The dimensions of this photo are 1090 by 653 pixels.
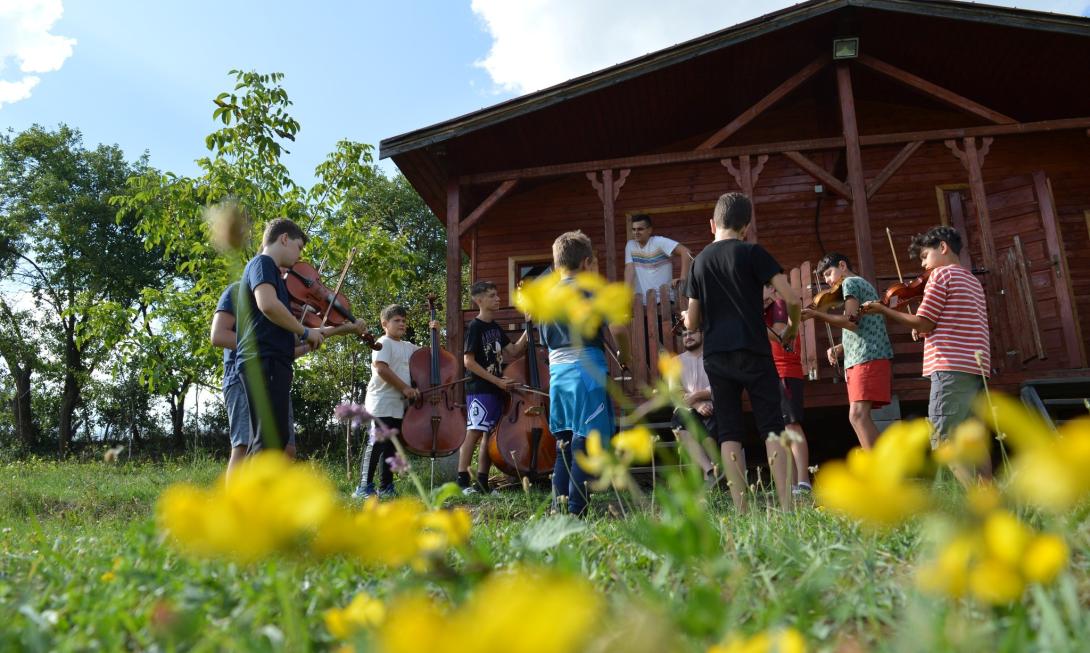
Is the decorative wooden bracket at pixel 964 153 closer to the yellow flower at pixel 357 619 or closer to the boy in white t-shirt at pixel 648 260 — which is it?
the boy in white t-shirt at pixel 648 260

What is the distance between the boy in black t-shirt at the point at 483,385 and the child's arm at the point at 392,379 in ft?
1.69

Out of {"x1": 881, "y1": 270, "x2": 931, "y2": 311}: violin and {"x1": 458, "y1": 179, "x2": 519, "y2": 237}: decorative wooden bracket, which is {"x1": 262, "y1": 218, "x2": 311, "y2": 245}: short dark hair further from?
{"x1": 458, "y1": 179, "x2": 519, "y2": 237}: decorative wooden bracket

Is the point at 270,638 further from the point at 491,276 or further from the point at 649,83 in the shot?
the point at 491,276

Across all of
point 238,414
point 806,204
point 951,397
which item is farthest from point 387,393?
point 806,204

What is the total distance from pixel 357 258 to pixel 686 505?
9.07 meters

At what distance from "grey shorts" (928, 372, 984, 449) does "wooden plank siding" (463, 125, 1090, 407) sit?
22.9ft

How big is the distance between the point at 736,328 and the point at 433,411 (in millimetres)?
3414

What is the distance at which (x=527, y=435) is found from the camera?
6520mm

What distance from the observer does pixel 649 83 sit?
995 centimetres

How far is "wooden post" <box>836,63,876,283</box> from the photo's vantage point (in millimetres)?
8359

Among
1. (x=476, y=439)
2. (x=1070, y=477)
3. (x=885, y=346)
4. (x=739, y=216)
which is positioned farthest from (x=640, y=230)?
(x=1070, y=477)

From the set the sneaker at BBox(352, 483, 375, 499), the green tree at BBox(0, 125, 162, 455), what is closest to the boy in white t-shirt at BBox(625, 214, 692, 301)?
the sneaker at BBox(352, 483, 375, 499)

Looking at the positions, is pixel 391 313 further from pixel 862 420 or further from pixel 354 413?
pixel 354 413

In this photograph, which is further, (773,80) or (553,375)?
(773,80)
